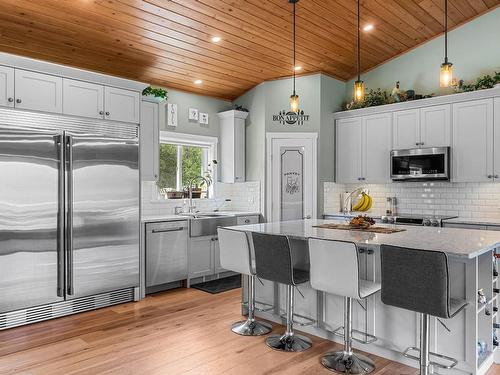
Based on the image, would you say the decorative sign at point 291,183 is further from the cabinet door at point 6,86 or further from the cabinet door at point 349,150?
the cabinet door at point 6,86

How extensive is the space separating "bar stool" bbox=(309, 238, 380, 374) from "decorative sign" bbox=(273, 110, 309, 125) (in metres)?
3.48

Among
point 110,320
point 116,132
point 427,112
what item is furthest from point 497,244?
point 116,132

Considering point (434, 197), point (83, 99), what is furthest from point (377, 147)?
point (83, 99)

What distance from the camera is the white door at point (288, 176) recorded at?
6.05m

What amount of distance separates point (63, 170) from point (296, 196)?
11.0 feet

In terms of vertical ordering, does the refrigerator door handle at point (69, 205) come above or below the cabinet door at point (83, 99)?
below

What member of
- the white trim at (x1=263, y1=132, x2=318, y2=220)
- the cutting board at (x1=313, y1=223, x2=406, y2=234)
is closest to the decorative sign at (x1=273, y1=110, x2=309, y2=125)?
the white trim at (x1=263, y1=132, x2=318, y2=220)

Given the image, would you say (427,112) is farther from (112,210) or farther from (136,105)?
(112,210)

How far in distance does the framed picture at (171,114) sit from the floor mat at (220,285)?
237 cm

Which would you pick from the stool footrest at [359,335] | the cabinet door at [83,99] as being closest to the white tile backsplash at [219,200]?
the cabinet door at [83,99]

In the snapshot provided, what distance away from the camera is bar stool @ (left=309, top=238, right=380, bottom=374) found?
Result: 2689mm

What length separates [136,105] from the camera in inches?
183

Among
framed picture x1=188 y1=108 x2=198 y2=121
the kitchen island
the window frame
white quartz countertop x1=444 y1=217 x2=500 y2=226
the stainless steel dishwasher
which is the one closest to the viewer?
the kitchen island

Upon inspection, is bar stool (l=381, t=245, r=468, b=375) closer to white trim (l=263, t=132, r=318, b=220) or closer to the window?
white trim (l=263, t=132, r=318, b=220)
